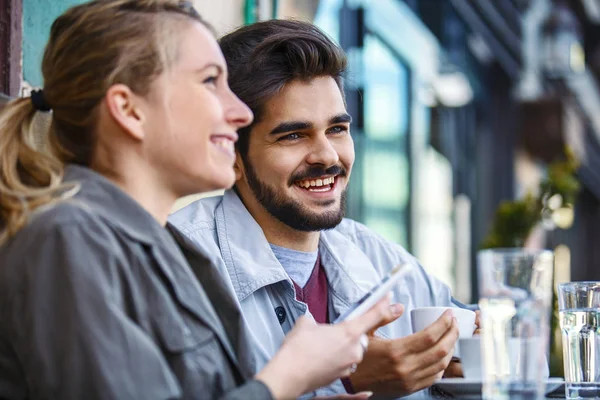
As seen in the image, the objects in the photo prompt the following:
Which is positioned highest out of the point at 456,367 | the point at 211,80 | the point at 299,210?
the point at 211,80

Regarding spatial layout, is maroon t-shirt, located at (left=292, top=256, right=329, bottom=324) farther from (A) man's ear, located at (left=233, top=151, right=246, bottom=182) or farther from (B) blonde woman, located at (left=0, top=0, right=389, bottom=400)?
(B) blonde woman, located at (left=0, top=0, right=389, bottom=400)

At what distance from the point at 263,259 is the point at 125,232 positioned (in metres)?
1.01

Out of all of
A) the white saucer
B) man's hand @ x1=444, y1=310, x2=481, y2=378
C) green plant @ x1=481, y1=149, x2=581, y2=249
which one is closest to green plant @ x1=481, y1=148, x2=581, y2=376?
green plant @ x1=481, y1=149, x2=581, y2=249

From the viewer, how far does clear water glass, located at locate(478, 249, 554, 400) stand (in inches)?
58.9

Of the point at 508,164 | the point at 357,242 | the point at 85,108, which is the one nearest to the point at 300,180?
the point at 357,242

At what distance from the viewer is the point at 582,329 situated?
6.93ft

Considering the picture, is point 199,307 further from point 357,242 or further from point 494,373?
point 357,242

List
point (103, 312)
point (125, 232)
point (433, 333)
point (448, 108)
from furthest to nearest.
→ point (448, 108)
point (433, 333)
point (125, 232)
point (103, 312)

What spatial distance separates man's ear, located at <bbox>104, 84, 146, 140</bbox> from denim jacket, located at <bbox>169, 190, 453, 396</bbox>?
637mm

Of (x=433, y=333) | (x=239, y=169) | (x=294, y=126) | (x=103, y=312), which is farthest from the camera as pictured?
(x=239, y=169)

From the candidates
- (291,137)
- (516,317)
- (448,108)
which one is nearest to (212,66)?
(516,317)

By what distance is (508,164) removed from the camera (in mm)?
9867

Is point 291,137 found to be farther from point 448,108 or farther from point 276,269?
point 448,108

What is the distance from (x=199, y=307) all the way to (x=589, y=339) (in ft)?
2.98
